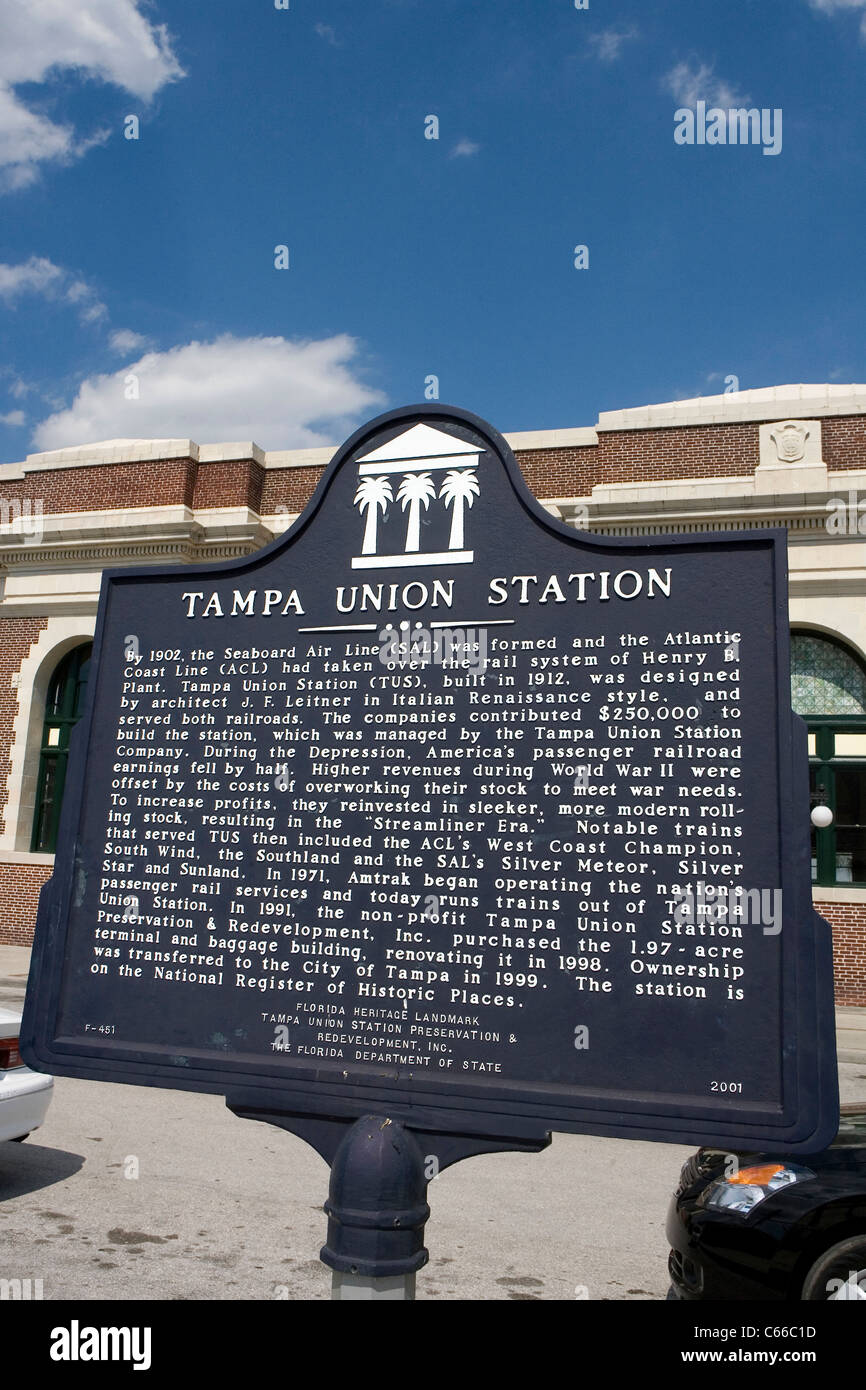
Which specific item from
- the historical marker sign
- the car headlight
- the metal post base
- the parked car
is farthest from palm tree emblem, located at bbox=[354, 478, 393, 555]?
the parked car

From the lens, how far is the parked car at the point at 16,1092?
6.14 meters

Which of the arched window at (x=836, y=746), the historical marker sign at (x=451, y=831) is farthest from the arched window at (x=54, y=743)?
the historical marker sign at (x=451, y=831)

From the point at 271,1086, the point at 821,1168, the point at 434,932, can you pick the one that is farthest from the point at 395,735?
the point at 821,1168

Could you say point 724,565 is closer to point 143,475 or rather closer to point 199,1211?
point 199,1211

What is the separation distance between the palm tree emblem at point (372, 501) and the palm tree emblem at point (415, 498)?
60mm

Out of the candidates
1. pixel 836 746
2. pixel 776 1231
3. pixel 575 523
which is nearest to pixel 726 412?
pixel 575 523

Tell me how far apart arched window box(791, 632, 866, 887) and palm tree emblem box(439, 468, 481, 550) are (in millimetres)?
13669

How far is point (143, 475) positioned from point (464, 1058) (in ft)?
59.8

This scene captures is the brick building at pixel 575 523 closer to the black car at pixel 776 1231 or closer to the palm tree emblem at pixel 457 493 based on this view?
the black car at pixel 776 1231

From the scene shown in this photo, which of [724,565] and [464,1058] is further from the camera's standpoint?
[724,565]

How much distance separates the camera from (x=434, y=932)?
3229 millimetres

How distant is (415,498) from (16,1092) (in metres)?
4.80

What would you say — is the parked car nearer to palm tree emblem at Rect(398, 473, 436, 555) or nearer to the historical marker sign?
the historical marker sign

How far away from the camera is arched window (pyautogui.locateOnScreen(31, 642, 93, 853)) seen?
773 inches
